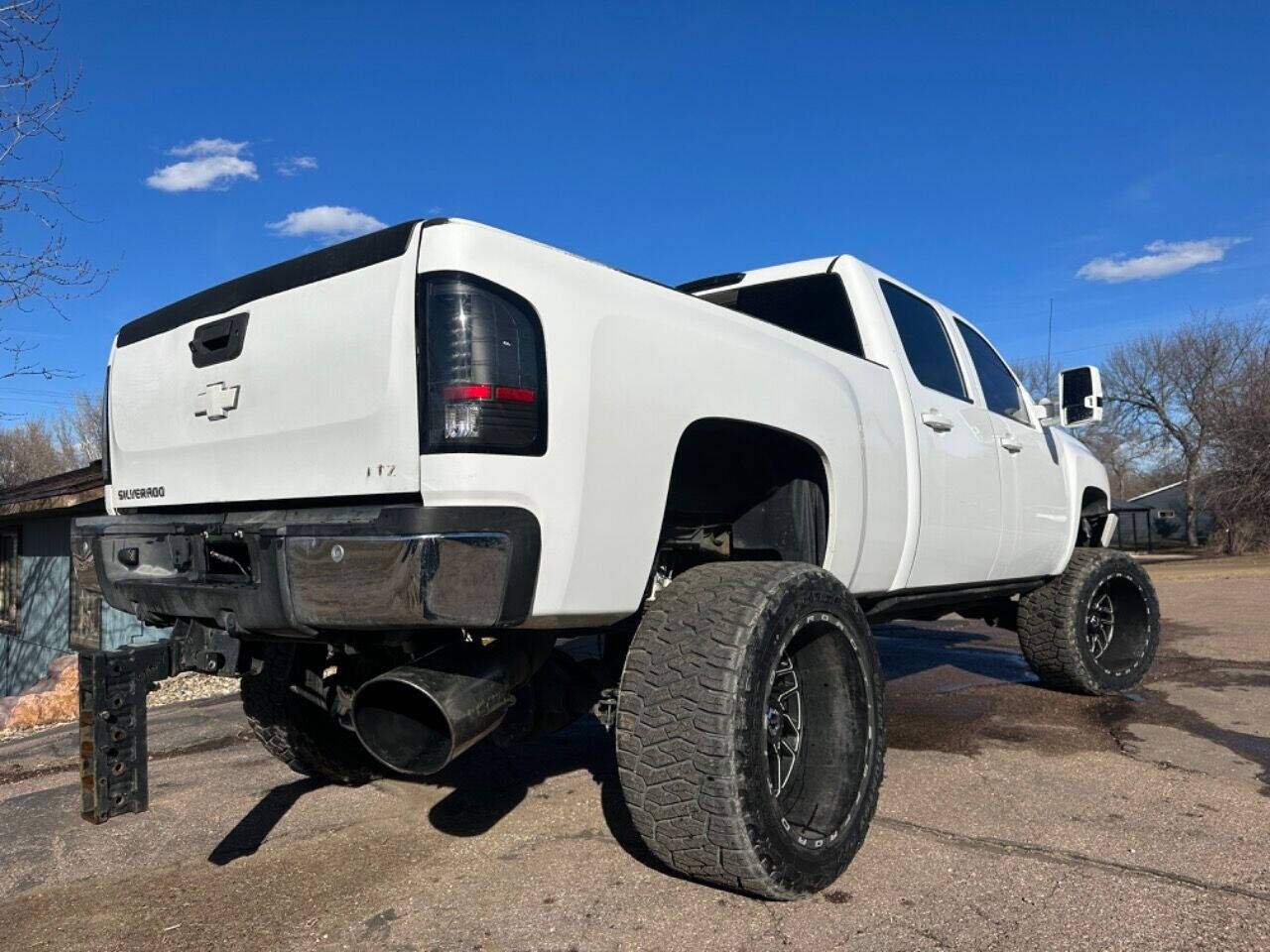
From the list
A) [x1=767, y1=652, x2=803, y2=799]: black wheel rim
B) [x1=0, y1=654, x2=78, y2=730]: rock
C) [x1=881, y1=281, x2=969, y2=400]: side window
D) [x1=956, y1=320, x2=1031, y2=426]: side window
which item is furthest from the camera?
[x1=0, y1=654, x2=78, y2=730]: rock

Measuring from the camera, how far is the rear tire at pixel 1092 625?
209 inches

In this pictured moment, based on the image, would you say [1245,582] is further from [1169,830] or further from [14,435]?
[14,435]

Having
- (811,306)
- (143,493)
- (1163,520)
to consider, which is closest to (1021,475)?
(811,306)

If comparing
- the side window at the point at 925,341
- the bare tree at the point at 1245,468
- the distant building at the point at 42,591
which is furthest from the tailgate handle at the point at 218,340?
the bare tree at the point at 1245,468

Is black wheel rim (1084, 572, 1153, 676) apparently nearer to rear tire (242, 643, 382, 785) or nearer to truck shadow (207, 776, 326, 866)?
rear tire (242, 643, 382, 785)

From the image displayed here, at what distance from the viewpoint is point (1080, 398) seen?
5.48 metres

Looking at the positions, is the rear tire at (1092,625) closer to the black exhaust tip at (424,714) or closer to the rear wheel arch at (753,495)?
the rear wheel arch at (753,495)

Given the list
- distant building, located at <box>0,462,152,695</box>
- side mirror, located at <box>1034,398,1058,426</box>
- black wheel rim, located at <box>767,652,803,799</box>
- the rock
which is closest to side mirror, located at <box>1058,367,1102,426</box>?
side mirror, located at <box>1034,398,1058,426</box>

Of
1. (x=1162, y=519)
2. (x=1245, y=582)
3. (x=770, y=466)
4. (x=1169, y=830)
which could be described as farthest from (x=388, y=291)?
(x=1162, y=519)

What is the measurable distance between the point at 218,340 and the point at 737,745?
77.5 inches

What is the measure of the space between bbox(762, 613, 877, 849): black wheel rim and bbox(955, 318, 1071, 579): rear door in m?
1.97

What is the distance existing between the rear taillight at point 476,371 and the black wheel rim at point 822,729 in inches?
46.3

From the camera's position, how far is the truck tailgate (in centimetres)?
229

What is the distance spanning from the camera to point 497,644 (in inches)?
103
